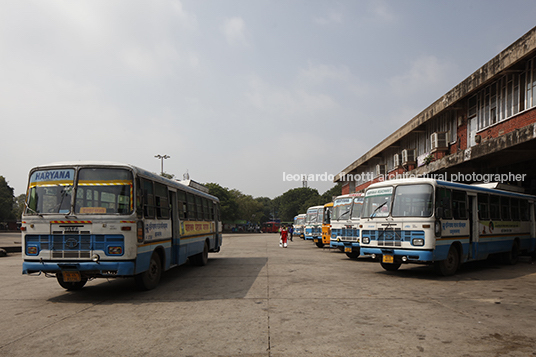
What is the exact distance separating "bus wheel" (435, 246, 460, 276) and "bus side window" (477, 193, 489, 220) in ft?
6.42

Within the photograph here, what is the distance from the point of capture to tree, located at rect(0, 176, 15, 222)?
221 feet

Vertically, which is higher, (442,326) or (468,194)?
(468,194)

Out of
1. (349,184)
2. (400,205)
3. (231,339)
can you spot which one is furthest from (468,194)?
(349,184)

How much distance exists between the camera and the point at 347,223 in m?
18.0

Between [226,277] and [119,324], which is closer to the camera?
[119,324]

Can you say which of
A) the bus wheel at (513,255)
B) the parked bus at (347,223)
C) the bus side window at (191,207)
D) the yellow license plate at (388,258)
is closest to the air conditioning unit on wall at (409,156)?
the parked bus at (347,223)

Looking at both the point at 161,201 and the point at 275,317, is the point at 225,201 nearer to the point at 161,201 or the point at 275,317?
the point at 161,201

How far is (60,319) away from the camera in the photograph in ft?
22.1

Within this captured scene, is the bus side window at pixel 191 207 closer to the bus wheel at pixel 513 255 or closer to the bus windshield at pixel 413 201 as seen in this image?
the bus windshield at pixel 413 201

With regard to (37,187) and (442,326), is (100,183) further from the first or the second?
(442,326)

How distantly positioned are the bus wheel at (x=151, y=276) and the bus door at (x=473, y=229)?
370 inches

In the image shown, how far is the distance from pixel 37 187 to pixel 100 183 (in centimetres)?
139

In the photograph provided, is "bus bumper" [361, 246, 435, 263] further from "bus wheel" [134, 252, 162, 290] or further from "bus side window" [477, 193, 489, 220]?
"bus wheel" [134, 252, 162, 290]

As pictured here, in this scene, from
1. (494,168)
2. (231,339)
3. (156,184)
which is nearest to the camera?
(231,339)
